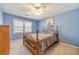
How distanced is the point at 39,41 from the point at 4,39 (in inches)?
22.9

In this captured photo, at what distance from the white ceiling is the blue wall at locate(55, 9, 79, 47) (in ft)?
0.27

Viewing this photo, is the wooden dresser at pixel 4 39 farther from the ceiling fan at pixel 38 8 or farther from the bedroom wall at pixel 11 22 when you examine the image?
the ceiling fan at pixel 38 8

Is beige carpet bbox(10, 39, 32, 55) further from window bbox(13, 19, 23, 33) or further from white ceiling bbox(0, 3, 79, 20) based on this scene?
→ white ceiling bbox(0, 3, 79, 20)

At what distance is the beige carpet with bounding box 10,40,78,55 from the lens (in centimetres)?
187

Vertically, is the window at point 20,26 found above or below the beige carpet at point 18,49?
above

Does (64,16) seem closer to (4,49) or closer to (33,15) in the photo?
(33,15)

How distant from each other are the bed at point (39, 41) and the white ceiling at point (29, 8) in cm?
32

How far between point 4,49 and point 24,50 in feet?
1.10

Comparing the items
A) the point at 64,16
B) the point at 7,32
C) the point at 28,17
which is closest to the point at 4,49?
the point at 7,32

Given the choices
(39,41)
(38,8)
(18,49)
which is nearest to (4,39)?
(18,49)

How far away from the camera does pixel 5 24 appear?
1844 mm

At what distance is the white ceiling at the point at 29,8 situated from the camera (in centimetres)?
185

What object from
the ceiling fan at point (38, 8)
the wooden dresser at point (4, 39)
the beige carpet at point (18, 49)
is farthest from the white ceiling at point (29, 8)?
the beige carpet at point (18, 49)

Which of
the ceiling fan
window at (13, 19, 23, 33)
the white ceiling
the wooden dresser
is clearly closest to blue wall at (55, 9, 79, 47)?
the white ceiling
